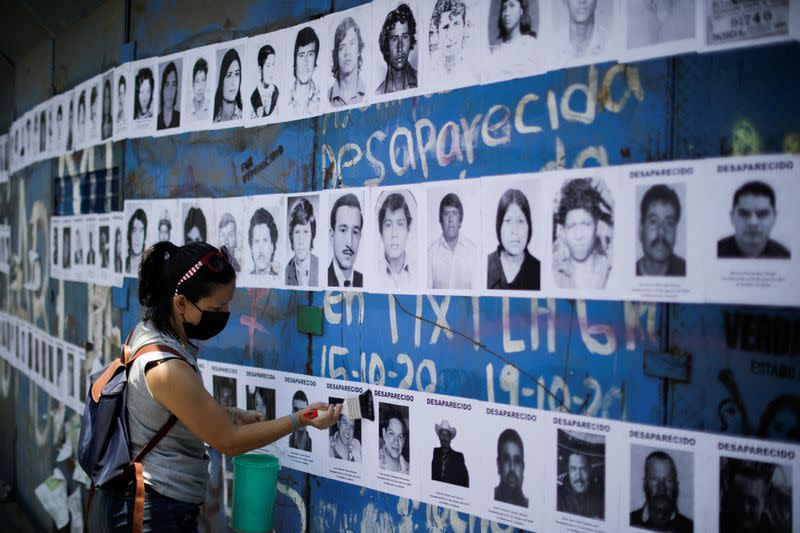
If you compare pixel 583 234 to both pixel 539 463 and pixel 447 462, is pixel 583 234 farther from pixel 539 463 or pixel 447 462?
pixel 447 462

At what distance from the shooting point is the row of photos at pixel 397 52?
202 centimetres

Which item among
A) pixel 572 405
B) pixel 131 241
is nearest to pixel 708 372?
pixel 572 405

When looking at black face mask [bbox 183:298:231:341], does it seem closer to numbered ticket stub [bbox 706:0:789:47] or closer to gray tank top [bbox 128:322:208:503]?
gray tank top [bbox 128:322:208:503]

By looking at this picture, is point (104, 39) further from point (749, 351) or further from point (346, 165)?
point (749, 351)

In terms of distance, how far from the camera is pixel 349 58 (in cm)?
289

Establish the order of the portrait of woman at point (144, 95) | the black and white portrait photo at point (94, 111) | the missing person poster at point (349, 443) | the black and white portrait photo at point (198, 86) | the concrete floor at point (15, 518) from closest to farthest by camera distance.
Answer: the missing person poster at point (349, 443) < the black and white portrait photo at point (198, 86) < the portrait of woman at point (144, 95) < the black and white portrait photo at point (94, 111) < the concrete floor at point (15, 518)

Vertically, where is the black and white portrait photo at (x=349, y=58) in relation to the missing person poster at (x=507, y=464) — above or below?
above

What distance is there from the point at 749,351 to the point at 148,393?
1.82 meters

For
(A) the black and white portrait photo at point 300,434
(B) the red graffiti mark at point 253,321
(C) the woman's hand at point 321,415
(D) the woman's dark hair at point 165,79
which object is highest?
(D) the woman's dark hair at point 165,79

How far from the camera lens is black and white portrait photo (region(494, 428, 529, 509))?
2.36m

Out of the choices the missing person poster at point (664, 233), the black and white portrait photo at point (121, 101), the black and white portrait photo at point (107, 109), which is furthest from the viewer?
the black and white portrait photo at point (107, 109)

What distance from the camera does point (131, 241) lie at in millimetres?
4086

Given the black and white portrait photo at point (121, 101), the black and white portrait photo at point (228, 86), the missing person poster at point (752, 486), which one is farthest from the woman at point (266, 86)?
the missing person poster at point (752, 486)

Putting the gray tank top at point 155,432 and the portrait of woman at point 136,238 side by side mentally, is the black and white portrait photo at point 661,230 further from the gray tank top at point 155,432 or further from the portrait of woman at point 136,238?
the portrait of woman at point 136,238
